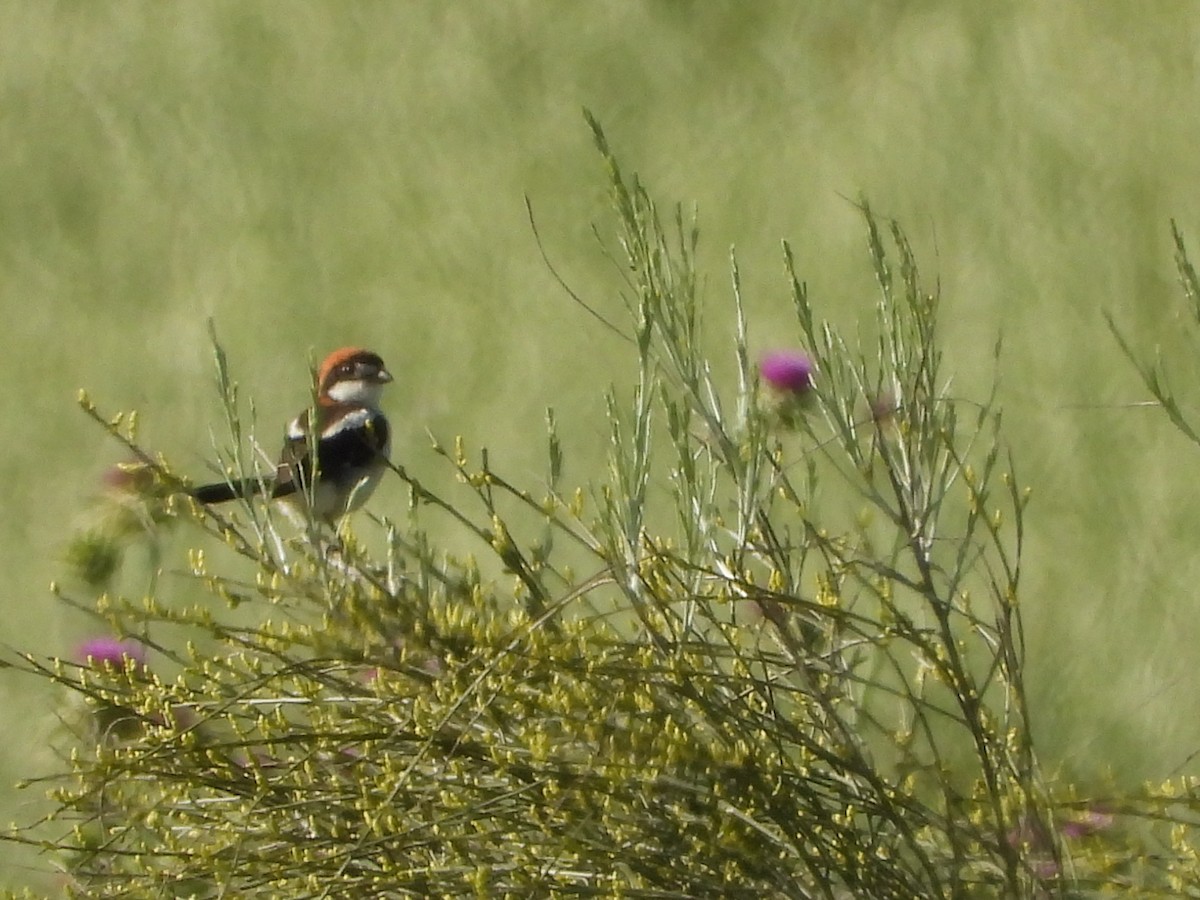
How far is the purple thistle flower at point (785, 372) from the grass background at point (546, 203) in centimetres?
88

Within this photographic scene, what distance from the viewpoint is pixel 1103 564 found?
3229 millimetres

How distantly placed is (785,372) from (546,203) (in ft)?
4.56

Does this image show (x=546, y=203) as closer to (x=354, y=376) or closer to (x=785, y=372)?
(x=354, y=376)

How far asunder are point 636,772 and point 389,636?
0.83 feet

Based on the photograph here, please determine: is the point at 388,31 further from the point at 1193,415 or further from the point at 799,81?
the point at 1193,415

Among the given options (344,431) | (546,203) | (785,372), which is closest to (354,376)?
(344,431)

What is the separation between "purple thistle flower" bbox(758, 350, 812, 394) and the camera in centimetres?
245

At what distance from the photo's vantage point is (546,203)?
3.79 metres

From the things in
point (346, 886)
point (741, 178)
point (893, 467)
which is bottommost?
point (346, 886)

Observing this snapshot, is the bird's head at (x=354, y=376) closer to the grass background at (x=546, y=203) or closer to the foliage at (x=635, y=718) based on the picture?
the grass background at (x=546, y=203)

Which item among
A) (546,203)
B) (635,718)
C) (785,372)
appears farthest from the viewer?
(546,203)

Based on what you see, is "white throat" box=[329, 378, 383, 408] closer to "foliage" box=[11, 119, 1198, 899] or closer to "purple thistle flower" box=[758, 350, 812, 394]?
"purple thistle flower" box=[758, 350, 812, 394]

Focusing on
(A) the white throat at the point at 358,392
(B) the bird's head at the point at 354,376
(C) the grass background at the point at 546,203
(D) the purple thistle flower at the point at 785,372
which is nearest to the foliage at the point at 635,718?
(D) the purple thistle flower at the point at 785,372

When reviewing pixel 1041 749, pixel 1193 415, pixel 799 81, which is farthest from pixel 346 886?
pixel 799 81
